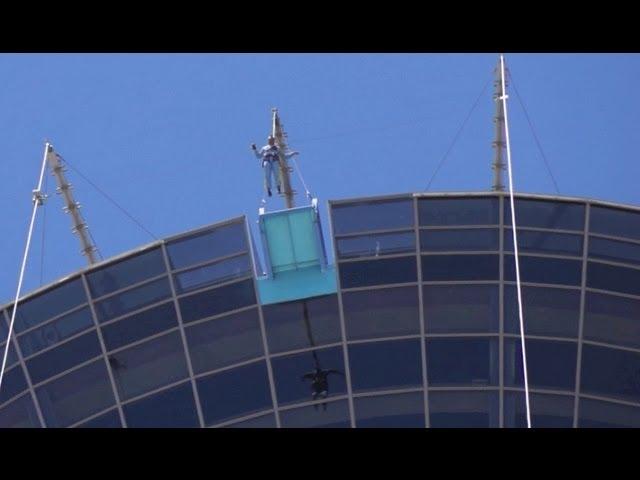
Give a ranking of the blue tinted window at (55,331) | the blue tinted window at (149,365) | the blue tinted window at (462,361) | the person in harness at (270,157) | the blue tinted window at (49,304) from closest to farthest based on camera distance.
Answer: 1. the blue tinted window at (462,361)
2. the blue tinted window at (149,365)
3. the blue tinted window at (55,331)
4. the blue tinted window at (49,304)
5. the person in harness at (270,157)

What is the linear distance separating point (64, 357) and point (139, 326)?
160cm

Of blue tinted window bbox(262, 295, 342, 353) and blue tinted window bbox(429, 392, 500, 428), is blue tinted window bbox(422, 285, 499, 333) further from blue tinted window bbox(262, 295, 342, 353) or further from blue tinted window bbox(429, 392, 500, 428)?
blue tinted window bbox(262, 295, 342, 353)

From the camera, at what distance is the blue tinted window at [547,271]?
80.9 feet

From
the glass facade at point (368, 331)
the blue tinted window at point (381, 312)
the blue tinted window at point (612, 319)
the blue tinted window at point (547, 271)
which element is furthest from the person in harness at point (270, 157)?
the blue tinted window at point (612, 319)

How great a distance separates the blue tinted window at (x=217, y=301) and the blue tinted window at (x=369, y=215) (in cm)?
217

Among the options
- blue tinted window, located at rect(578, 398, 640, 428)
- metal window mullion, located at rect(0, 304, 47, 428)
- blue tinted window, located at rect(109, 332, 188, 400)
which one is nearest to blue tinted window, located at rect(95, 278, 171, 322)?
blue tinted window, located at rect(109, 332, 188, 400)

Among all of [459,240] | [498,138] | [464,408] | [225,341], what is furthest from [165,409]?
[498,138]

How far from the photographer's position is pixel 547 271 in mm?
24734


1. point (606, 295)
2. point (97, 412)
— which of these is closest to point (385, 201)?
point (606, 295)

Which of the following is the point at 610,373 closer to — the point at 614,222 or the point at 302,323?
the point at 614,222

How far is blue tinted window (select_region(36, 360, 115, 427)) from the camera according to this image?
2450cm

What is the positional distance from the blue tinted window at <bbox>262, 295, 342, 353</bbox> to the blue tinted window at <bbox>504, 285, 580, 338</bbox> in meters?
3.34

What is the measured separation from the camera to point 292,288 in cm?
2514

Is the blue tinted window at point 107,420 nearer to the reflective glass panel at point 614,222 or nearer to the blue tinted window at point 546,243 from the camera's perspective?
Result: the blue tinted window at point 546,243
